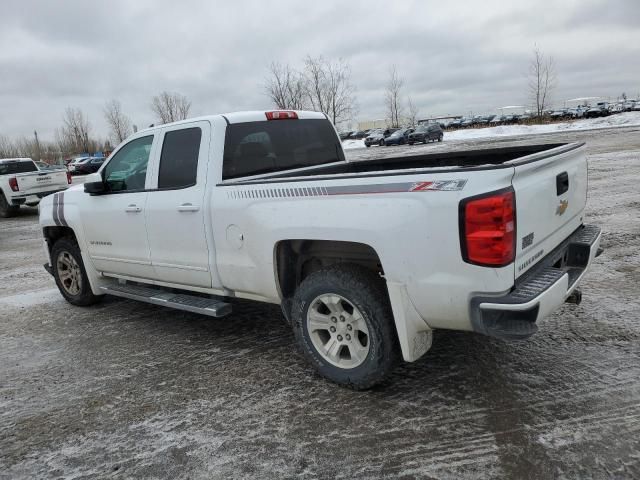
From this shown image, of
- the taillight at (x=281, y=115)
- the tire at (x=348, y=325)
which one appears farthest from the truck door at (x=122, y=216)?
the tire at (x=348, y=325)

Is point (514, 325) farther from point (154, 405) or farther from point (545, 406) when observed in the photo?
point (154, 405)

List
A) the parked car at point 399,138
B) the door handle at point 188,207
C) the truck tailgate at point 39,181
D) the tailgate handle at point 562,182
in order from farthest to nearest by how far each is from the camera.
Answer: the parked car at point 399,138 < the truck tailgate at point 39,181 < the door handle at point 188,207 < the tailgate handle at point 562,182

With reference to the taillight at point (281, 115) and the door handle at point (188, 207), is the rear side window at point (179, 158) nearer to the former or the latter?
the door handle at point (188, 207)

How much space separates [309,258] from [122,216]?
214 cm

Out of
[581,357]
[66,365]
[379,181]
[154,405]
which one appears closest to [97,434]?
[154,405]

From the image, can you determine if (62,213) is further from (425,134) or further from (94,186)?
(425,134)

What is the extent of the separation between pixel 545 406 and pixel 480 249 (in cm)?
114

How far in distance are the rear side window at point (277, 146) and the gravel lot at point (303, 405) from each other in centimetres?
148

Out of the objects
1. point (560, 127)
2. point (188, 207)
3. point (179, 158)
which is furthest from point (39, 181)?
point (560, 127)

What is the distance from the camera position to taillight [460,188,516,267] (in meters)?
2.70

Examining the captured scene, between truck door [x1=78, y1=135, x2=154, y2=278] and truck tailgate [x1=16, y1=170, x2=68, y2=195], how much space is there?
1124 centimetres

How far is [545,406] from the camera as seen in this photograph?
313 centimetres

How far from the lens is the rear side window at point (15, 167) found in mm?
16438

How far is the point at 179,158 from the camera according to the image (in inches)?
175
